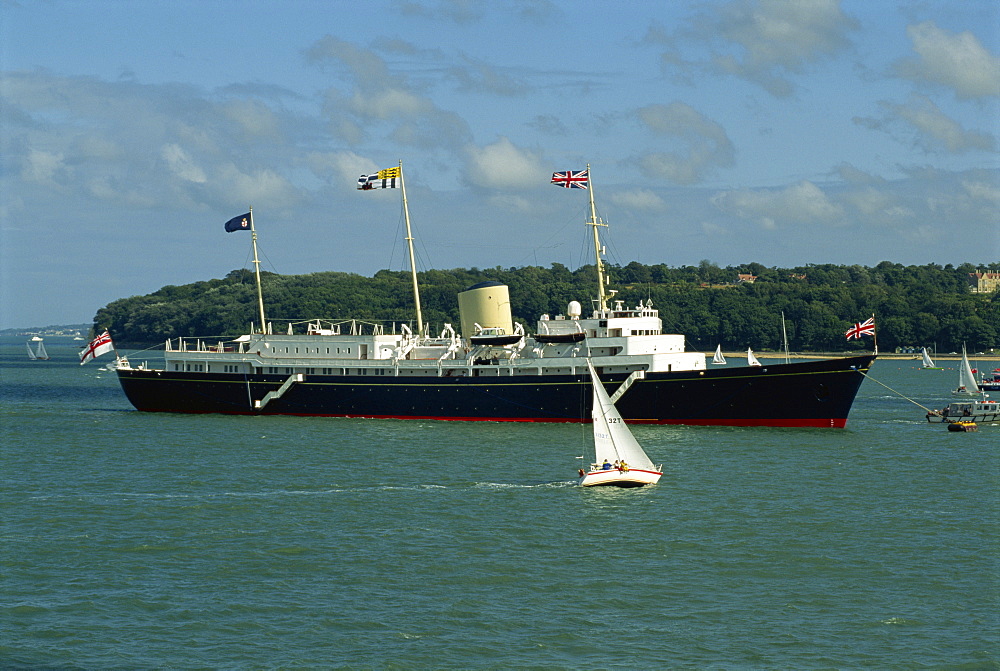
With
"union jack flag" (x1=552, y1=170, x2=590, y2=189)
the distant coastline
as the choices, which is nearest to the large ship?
"union jack flag" (x1=552, y1=170, x2=590, y2=189)

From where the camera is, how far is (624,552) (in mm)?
29672

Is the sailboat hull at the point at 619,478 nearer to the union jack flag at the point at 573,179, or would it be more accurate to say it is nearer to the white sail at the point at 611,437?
the white sail at the point at 611,437

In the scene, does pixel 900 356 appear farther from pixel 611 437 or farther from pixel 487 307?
pixel 611 437

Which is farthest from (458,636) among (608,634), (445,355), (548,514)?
(445,355)

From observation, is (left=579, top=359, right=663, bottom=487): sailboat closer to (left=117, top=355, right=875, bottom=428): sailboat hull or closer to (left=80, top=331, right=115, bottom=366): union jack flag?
(left=117, top=355, right=875, bottom=428): sailboat hull

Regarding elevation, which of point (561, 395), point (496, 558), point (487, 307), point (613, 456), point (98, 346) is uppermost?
point (487, 307)

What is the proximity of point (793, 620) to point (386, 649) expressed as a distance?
362 inches

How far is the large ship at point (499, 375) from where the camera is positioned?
2196 inches

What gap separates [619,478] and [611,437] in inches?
59.6

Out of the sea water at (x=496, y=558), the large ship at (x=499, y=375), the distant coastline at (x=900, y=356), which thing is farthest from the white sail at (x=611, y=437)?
the distant coastline at (x=900, y=356)

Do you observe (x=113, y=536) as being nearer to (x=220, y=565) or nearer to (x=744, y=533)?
(x=220, y=565)

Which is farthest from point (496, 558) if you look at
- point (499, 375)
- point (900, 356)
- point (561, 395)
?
point (900, 356)

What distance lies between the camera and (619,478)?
1522 inches

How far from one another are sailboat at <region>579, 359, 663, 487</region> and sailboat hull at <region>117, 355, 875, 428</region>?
56.8 ft
